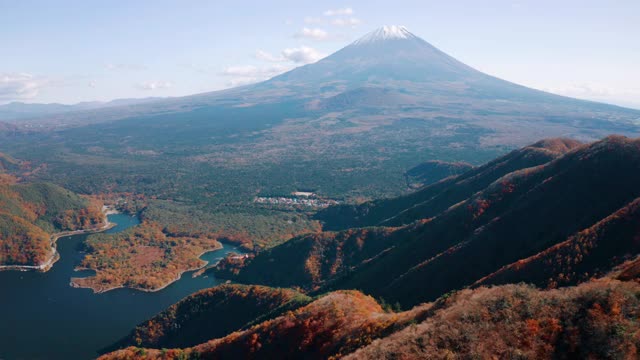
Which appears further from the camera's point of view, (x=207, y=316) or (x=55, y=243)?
(x=55, y=243)

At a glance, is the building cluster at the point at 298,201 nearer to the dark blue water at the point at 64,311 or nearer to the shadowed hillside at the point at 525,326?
the dark blue water at the point at 64,311

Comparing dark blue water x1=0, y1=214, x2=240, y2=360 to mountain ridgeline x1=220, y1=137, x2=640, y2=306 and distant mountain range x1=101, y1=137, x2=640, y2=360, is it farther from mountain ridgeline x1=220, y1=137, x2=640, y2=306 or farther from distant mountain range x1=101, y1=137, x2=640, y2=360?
A: mountain ridgeline x1=220, y1=137, x2=640, y2=306

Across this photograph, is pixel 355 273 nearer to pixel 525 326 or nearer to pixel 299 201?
pixel 525 326

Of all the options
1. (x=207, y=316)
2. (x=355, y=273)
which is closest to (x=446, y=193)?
(x=355, y=273)

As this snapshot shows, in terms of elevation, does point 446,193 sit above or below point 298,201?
above

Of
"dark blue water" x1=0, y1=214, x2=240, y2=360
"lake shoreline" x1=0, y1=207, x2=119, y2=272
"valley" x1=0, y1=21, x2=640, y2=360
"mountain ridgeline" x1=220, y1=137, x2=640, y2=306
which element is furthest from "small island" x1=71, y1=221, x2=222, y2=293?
"mountain ridgeline" x1=220, y1=137, x2=640, y2=306

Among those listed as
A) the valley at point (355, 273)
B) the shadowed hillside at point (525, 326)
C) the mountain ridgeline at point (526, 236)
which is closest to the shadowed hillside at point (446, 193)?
the valley at point (355, 273)

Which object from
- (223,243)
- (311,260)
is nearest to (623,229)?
(311,260)

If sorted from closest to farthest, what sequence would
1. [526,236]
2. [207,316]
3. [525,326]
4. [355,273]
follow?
[525,326]
[526,236]
[207,316]
[355,273]
